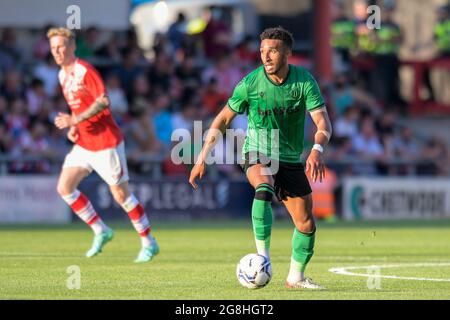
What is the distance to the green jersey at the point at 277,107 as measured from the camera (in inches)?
408

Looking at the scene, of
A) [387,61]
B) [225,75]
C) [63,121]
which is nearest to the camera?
[63,121]

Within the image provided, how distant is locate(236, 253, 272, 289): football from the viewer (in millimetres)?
9953

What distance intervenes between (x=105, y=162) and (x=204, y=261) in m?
1.59

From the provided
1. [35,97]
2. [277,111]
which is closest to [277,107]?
[277,111]

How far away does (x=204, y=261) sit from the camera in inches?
532

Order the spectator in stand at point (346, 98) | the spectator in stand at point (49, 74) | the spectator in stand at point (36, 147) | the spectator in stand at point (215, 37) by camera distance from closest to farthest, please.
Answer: the spectator in stand at point (36, 147), the spectator in stand at point (49, 74), the spectator in stand at point (215, 37), the spectator in stand at point (346, 98)

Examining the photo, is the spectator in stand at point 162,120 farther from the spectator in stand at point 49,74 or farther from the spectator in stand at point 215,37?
the spectator in stand at point 215,37

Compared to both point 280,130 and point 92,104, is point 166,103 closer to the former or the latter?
point 92,104

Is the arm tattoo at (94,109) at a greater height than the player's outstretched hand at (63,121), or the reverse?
the arm tattoo at (94,109)

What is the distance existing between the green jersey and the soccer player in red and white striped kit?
3.39m

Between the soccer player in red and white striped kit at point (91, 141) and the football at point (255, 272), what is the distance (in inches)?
142

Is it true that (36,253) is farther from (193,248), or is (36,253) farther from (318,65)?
(318,65)

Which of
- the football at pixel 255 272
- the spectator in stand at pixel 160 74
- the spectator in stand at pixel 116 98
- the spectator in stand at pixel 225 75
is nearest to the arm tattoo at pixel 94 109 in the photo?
the football at pixel 255 272
